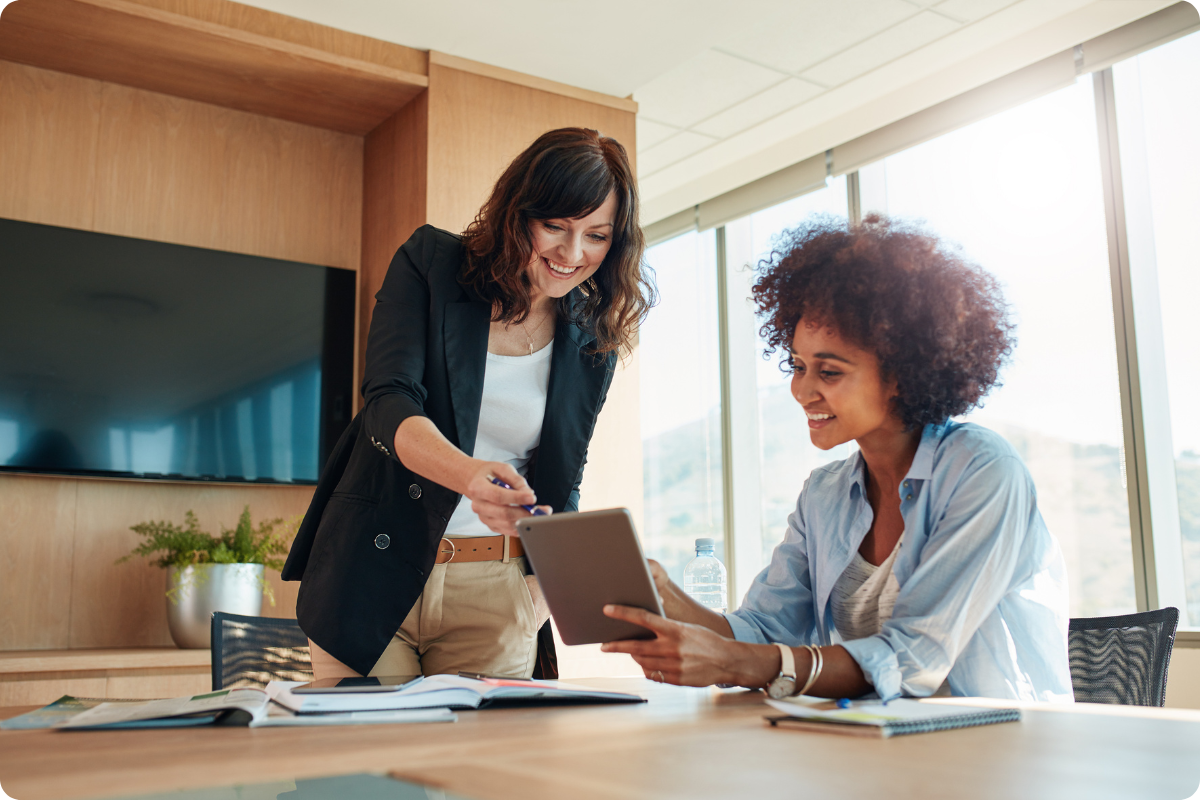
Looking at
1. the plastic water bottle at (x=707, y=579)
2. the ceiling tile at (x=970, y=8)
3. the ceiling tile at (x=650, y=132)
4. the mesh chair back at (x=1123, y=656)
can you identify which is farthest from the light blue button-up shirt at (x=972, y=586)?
the plastic water bottle at (x=707, y=579)

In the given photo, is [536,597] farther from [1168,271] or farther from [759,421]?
[759,421]

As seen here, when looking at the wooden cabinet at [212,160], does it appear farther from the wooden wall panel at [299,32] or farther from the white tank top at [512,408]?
the white tank top at [512,408]

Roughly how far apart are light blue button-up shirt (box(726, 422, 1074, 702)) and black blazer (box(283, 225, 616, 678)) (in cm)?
57

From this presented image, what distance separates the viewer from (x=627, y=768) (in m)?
0.66

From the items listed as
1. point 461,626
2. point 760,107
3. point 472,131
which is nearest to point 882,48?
point 760,107

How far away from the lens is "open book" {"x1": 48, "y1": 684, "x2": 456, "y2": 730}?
0.84 m

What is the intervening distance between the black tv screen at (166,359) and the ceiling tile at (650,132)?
1.48m

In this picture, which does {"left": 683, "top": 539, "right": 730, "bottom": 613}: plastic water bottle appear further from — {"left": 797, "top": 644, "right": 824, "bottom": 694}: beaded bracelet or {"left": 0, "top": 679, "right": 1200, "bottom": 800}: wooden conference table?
{"left": 0, "top": 679, "right": 1200, "bottom": 800}: wooden conference table

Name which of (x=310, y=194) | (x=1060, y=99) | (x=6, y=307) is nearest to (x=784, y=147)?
(x=1060, y=99)

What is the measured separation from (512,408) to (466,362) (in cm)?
11

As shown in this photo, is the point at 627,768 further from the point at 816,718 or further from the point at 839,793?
the point at 816,718

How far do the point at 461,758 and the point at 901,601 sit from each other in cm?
70

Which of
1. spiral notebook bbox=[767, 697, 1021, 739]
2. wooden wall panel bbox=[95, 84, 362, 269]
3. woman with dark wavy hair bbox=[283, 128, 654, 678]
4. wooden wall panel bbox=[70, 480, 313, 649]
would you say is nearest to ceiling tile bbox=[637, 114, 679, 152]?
wooden wall panel bbox=[95, 84, 362, 269]

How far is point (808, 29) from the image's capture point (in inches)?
134
